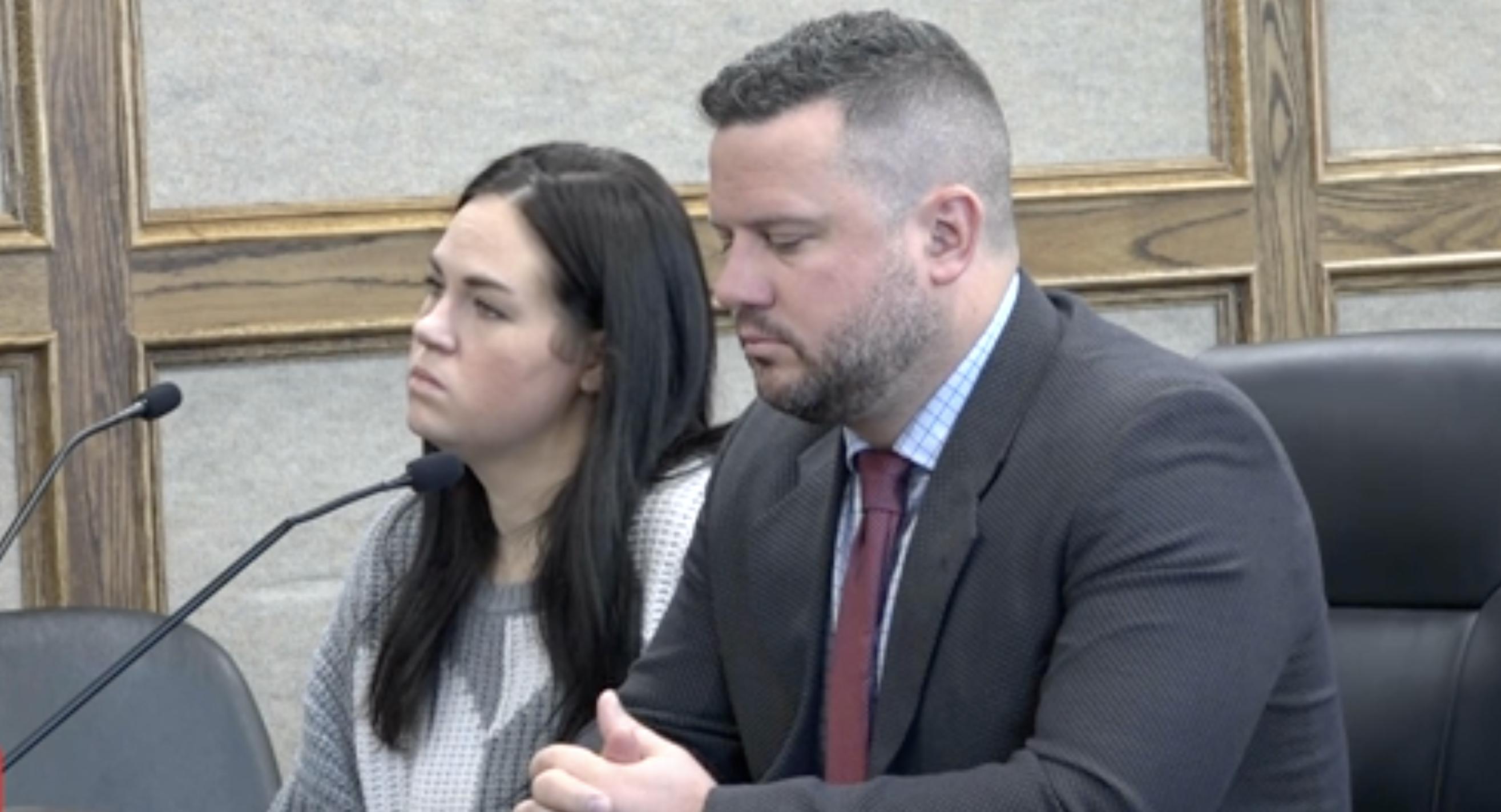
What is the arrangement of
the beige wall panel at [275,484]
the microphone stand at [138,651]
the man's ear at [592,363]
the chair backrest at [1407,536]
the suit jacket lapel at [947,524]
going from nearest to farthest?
the suit jacket lapel at [947,524] → the microphone stand at [138,651] → the chair backrest at [1407,536] → the man's ear at [592,363] → the beige wall panel at [275,484]

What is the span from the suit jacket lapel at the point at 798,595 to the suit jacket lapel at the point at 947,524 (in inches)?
2.9

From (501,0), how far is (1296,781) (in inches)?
74.2

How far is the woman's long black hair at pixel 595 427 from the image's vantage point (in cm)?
243

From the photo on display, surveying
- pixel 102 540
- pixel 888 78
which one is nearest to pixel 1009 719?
pixel 888 78

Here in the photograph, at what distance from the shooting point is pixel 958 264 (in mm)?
1877

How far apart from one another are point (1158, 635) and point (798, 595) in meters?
0.30

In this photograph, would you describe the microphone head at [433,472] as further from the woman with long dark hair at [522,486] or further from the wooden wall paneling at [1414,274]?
the wooden wall paneling at [1414,274]

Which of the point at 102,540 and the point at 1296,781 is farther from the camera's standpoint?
the point at 102,540

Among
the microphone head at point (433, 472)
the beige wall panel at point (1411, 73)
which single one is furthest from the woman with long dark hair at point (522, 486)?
the beige wall panel at point (1411, 73)

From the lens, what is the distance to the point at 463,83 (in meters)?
3.41

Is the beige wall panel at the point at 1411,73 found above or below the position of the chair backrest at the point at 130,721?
above

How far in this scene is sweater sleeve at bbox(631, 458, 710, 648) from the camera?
2.41 m

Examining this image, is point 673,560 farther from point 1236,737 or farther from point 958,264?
point 1236,737

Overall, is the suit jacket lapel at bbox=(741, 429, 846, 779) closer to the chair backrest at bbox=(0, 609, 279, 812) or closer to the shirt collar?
the shirt collar
